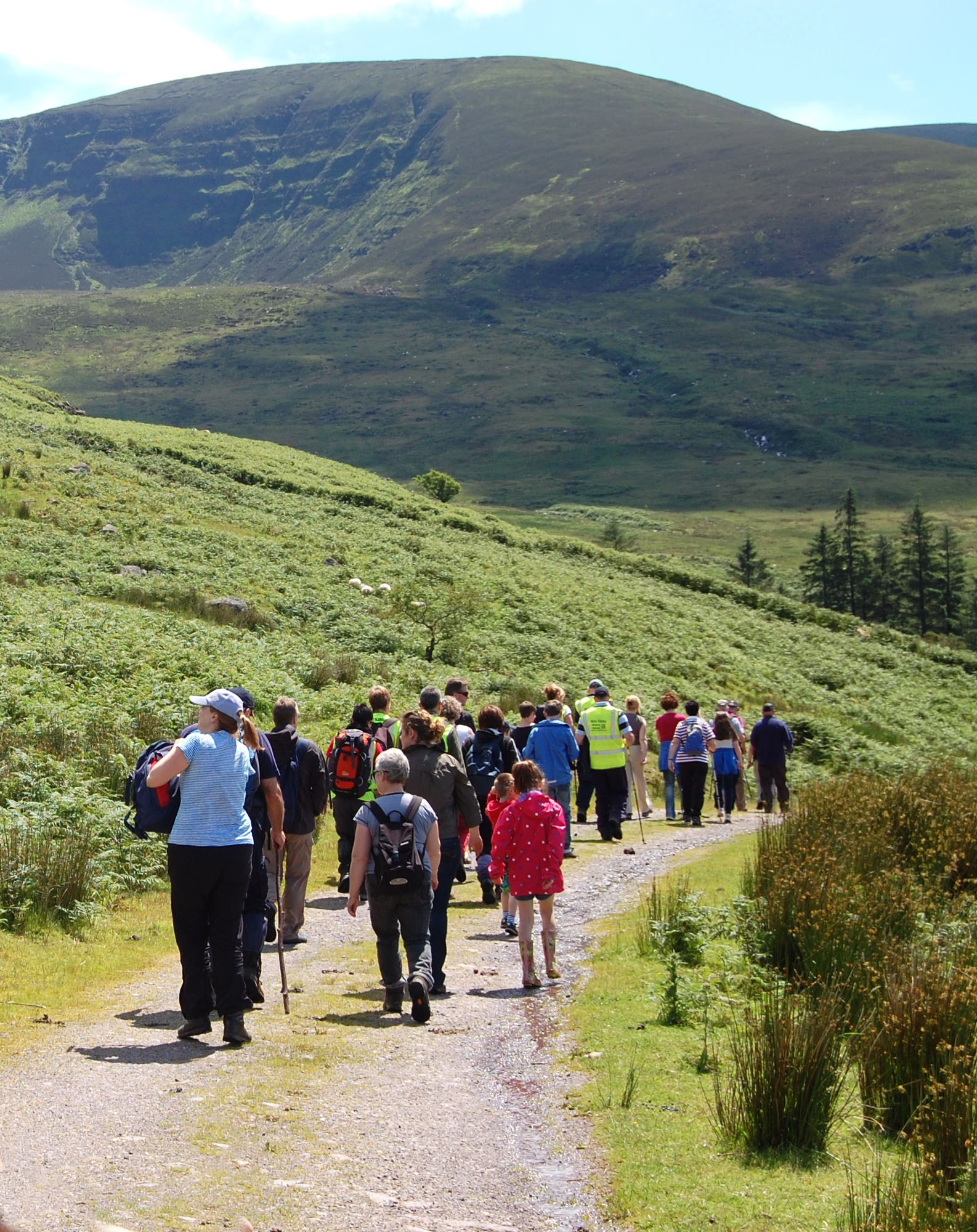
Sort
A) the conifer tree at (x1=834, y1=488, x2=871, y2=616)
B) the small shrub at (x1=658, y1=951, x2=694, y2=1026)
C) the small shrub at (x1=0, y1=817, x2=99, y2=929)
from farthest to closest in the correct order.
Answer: the conifer tree at (x1=834, y1=488, x2=871, y2=616) < the small shrub at (x1=0, y1=817, x2=99, y2=929) < the small shrub at (x1=658, y1=951, x2=694, y2=1026)

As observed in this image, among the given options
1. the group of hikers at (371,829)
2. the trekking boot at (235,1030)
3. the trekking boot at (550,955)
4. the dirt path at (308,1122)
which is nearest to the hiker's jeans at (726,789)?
the group of hikers at (371,829)

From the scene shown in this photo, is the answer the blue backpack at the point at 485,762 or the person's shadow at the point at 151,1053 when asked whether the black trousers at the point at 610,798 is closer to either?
the blue backpack at the point at 485,762

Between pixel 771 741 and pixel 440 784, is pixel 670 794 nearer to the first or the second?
pixel 771 741

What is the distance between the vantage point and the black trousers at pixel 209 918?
7828mm

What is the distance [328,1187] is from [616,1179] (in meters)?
1.36

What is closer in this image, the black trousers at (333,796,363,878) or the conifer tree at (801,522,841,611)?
the black trousers at (333,796,363,878)

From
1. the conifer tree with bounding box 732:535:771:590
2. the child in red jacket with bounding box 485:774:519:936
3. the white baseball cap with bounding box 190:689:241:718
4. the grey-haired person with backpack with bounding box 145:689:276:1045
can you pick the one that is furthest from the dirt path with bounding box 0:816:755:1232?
the conifer tree with bounding box 732:535:771:590

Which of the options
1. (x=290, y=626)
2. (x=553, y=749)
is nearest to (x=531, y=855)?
(x=553, y=749)

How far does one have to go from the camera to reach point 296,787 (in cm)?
1059

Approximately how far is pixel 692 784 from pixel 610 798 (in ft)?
8.46

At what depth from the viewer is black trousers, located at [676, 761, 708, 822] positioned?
20328mm

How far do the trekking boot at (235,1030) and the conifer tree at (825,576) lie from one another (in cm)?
8408

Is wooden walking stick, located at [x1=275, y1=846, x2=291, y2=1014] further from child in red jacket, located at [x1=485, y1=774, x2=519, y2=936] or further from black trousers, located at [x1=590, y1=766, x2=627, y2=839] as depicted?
black trousers, located at [x1=590, y1=766, x2=627, y2=839]

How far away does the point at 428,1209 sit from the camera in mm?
5594
